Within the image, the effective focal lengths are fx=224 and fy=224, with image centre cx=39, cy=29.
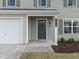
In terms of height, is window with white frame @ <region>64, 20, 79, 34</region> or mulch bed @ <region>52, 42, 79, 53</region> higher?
window with white frame @ <region>64, 20, 79, 34</region>

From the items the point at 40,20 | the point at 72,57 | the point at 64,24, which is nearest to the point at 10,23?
the point at 40,20

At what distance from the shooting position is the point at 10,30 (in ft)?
76.1

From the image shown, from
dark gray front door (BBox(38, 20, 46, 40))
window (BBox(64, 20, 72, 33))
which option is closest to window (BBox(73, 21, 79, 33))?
window (BBox(64, 20, 72, 33))

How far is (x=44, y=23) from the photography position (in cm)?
2605

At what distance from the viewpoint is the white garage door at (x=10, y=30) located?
904 inches

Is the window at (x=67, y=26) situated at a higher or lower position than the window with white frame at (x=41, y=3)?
lower

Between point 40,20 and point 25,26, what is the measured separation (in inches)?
149

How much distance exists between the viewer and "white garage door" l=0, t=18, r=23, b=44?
75.4ft

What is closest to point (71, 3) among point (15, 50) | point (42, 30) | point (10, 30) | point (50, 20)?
point (50, 20)

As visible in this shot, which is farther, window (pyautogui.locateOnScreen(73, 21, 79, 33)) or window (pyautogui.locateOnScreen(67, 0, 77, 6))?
window (pyautogui.locateOnScreen(67, 0, 77, 6))

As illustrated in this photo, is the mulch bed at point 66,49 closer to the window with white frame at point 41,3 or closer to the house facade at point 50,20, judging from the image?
the house facade at point 50,20

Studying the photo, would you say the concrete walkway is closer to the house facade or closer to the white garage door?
the white garage door

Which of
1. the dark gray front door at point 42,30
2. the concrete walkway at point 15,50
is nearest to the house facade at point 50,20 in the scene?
the dark gray front door at point 42,30

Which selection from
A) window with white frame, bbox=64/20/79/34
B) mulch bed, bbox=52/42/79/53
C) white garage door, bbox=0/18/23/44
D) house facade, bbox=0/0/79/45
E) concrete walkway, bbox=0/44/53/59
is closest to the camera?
concrete walkway, bbox=0/44/53/59
